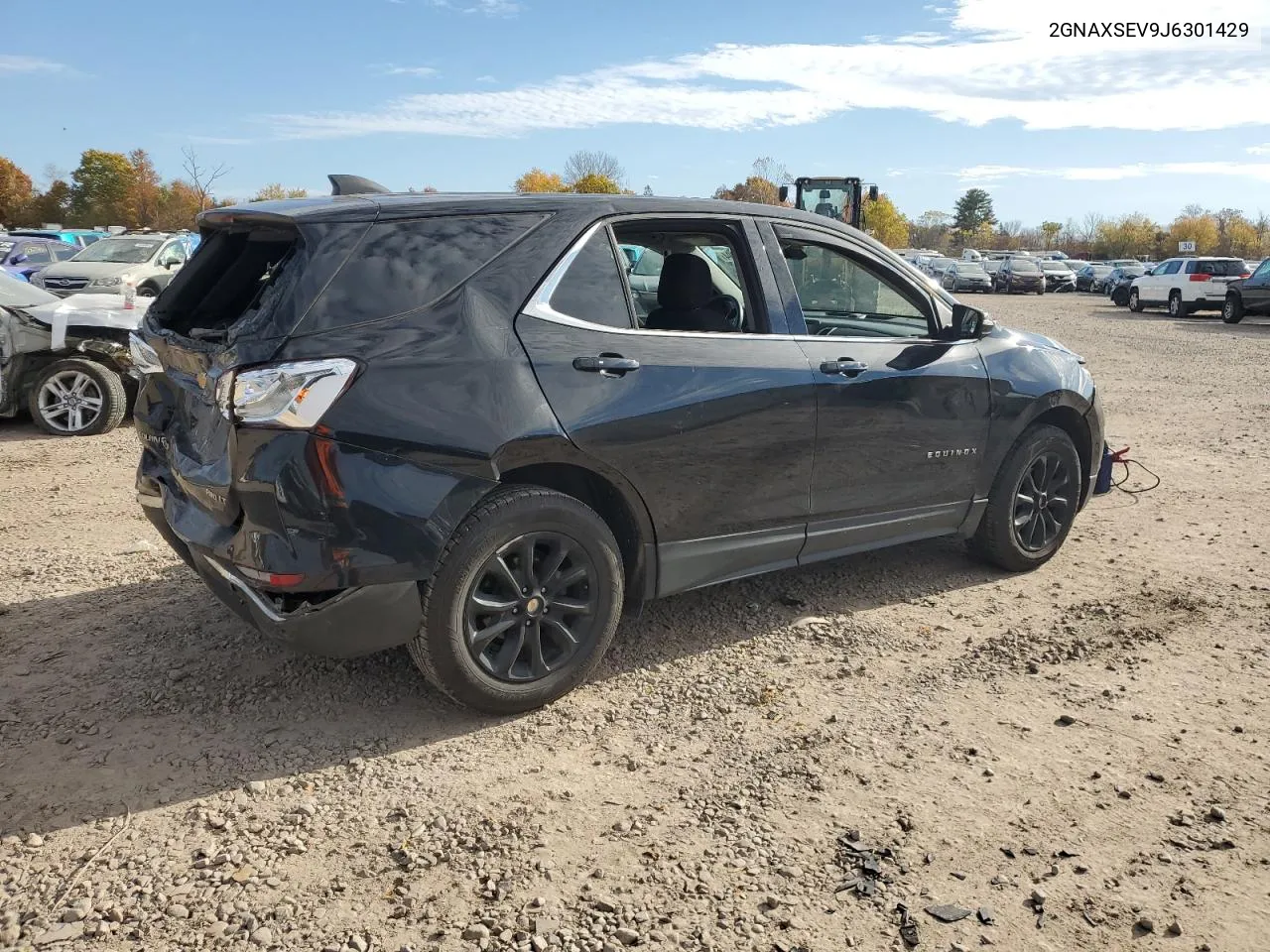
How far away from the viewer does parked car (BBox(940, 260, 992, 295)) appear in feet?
136

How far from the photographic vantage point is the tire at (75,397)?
8859mm

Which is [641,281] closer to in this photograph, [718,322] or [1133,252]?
[718,322]

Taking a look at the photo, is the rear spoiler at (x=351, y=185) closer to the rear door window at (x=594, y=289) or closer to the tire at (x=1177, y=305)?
the rear door window at (x=594, y=289)

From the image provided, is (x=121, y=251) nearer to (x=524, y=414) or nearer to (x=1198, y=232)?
(x=524, y=414)

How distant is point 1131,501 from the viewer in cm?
702

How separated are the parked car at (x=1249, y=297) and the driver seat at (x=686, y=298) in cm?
2524

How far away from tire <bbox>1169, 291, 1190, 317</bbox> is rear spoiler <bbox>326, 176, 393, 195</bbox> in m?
29.6

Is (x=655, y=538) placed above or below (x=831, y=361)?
below

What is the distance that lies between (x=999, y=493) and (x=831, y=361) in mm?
1431

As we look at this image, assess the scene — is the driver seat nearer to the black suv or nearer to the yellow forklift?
the black suv

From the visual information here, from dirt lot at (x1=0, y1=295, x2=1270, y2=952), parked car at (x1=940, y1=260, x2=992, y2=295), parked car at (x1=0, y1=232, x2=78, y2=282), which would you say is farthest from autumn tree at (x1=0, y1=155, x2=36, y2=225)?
dirt lot at (x1=0, y1=295, x2=1270, y2=952)

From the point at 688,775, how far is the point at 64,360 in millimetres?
→ 7793

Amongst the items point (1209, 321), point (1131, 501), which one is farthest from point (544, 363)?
point (1209, 321)

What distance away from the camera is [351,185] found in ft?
13.8
